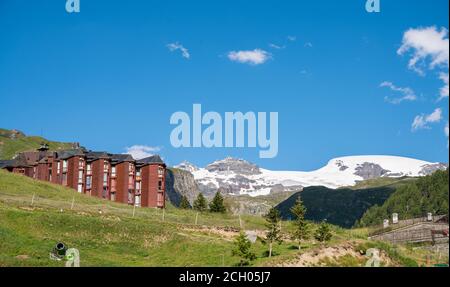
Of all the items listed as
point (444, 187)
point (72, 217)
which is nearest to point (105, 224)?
point (72, 217)

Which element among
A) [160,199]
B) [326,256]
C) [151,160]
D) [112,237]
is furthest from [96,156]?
[326,256]

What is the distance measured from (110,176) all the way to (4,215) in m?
62.8

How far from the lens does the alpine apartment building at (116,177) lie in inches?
4636

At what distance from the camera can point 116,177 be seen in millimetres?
119062

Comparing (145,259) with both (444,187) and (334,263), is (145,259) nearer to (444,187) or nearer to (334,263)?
(334,263)

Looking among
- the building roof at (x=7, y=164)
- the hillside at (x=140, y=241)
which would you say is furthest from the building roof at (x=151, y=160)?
the hillside at (x=140, y=241)

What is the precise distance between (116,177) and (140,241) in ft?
215

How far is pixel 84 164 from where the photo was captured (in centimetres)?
12012

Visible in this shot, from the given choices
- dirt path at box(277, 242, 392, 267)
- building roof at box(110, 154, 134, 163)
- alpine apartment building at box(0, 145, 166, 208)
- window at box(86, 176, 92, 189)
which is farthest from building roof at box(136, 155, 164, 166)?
dirt path at box(277, 242, 392, 267)

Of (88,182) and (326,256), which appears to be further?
(88,182)

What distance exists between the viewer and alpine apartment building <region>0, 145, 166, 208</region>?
386 ft

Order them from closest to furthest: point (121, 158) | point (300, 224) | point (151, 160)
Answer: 1. point (300, 224)
2. point (151, 160)
3. point (121, 158)

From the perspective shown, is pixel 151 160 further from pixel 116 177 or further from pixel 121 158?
pixel 116 177

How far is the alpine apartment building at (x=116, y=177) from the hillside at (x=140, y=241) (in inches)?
1631
